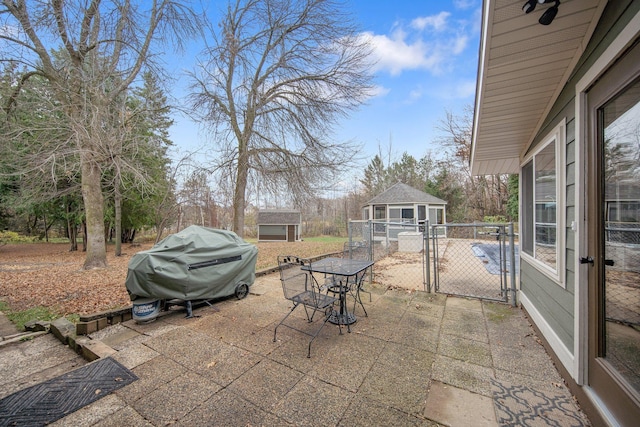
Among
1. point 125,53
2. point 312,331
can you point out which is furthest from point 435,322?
point 125,53

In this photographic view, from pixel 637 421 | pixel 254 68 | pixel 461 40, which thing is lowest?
pixel 637 421

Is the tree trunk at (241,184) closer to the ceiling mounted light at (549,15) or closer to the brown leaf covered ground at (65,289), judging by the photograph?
the brown leaf covered ground at (65,289)

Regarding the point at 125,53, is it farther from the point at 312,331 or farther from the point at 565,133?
the point at 565,133

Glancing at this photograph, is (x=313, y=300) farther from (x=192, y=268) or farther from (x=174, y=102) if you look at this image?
(x=174, y=102)

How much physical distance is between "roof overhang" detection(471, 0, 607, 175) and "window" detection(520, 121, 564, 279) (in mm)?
421

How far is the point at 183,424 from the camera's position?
69.5 inches

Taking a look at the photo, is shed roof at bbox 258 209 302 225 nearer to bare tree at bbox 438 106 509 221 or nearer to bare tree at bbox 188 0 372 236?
bare tree at bbox 438 106 509 221

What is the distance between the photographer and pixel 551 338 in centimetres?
256

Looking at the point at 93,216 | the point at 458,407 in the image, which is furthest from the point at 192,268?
the point at 93,216

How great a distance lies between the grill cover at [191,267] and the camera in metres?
3.23

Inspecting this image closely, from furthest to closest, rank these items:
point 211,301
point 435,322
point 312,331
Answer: point 211,301, point 435,322, point 312,331

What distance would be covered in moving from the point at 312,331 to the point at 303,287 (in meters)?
0.53

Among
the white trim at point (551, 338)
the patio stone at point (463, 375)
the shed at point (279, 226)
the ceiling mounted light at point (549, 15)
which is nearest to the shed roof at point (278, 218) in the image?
the shed at point (279, 226)

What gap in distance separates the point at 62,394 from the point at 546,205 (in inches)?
194
